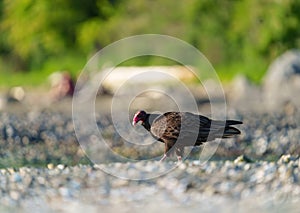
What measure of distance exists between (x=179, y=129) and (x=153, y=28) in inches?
845

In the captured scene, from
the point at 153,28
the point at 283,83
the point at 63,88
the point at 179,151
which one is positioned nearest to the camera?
the point at 179,151

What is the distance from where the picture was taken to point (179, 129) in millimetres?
11578

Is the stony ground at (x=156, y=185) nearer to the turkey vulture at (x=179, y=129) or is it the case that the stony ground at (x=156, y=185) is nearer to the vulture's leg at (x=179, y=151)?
the vulture's leg at (x=179, y=151)

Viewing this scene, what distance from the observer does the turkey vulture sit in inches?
456

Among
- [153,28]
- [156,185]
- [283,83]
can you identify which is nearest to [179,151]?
[156,185]

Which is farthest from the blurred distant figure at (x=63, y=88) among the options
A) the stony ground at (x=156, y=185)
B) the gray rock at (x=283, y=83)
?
the stony ground at (x=156, y=185)

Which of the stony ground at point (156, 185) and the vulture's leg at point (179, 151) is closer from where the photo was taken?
the stony ground at point (156, 185)

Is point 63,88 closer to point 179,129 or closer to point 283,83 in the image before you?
point 283,83

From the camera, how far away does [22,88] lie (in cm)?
3122

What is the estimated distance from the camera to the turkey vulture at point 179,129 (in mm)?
11578

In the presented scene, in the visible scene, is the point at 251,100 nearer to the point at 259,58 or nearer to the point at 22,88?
the point at 259,58

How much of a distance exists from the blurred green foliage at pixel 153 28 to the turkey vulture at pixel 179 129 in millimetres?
17819

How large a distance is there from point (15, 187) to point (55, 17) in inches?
950

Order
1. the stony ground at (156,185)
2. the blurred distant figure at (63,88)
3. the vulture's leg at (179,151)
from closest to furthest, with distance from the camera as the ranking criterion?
the stony ground at (156,185), the vulture's leg at (179,151), the blurred distant figure at (63,88)
